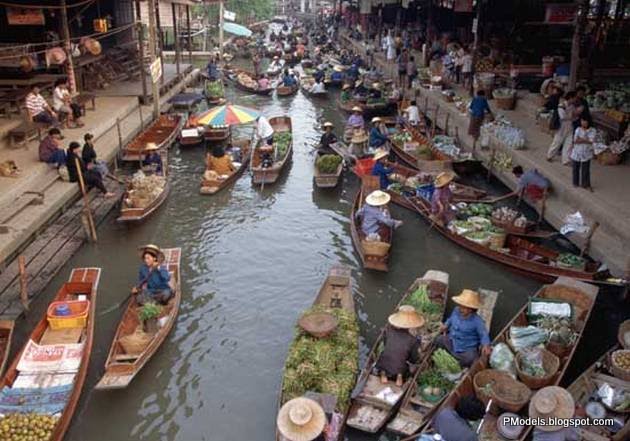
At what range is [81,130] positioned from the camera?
17188 mm

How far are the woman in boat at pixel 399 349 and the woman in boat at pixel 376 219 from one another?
4.00m

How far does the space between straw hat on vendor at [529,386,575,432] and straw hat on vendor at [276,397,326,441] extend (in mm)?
2483

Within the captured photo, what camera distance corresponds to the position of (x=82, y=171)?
1343 centimetres

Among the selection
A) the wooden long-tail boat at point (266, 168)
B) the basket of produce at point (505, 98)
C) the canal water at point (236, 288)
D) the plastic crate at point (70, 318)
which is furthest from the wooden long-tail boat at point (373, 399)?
the basket of produce at point (505, 98)

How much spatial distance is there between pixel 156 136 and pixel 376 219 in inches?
417

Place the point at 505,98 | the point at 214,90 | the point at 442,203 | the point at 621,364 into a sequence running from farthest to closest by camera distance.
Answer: the point at 214,90, the point at 505,98, the point at 442,203, the point at 621,364

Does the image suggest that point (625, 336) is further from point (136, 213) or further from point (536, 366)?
point (136, 213)

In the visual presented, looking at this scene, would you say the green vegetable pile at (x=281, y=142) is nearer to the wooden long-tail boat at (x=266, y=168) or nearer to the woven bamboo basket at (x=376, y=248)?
the wooden long-tail boat at (x=266, y=168)

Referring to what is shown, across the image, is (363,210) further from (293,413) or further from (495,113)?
(495,113)

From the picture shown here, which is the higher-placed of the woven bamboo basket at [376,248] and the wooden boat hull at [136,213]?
the woven bamboo basket at [376,248]

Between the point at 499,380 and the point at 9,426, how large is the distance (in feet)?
20.7

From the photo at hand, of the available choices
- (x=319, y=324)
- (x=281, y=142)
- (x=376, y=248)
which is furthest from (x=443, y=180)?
(x=281, y=142)

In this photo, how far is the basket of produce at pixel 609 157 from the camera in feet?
45.7

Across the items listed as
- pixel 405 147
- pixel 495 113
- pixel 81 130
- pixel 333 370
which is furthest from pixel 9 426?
pixel 495 113
